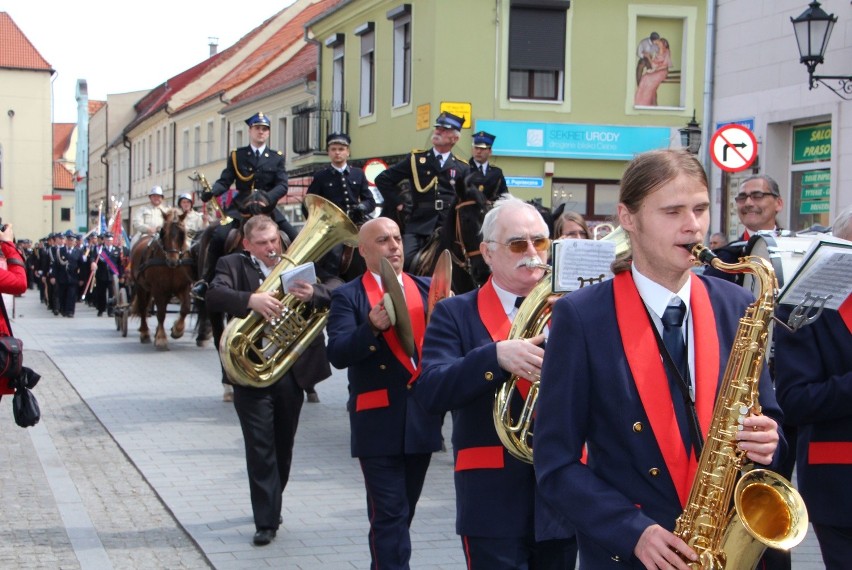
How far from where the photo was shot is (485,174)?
11.0 m

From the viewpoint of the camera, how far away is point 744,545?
2.84 m

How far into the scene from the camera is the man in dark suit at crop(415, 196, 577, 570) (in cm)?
432

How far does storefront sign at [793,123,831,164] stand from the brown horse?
9.43m

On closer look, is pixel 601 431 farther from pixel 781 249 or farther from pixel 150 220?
pixel 150 220

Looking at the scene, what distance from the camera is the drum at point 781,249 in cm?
521

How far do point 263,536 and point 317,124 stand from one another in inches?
1065

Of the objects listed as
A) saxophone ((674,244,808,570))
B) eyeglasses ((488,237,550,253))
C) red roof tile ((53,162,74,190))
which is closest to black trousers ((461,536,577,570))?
eyeglasses ((488,237,550,253))

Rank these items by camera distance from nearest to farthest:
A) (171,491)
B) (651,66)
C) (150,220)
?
(171,491) → (150,220) → (651,66)

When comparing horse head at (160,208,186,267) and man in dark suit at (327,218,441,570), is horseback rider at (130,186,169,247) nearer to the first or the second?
horse head at (160,208,186,267)

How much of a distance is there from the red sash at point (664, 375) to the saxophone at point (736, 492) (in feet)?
0.23

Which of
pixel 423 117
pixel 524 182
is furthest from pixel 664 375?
pixel 423 117

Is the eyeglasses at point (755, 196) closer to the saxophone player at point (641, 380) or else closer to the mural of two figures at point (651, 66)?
the saxophone player at point (641, 380)

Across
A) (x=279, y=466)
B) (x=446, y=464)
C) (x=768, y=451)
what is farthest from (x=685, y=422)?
(x=446, y=464)

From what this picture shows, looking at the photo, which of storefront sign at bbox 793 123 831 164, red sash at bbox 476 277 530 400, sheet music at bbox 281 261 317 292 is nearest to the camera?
red sash at bbox 476 277 530 400
